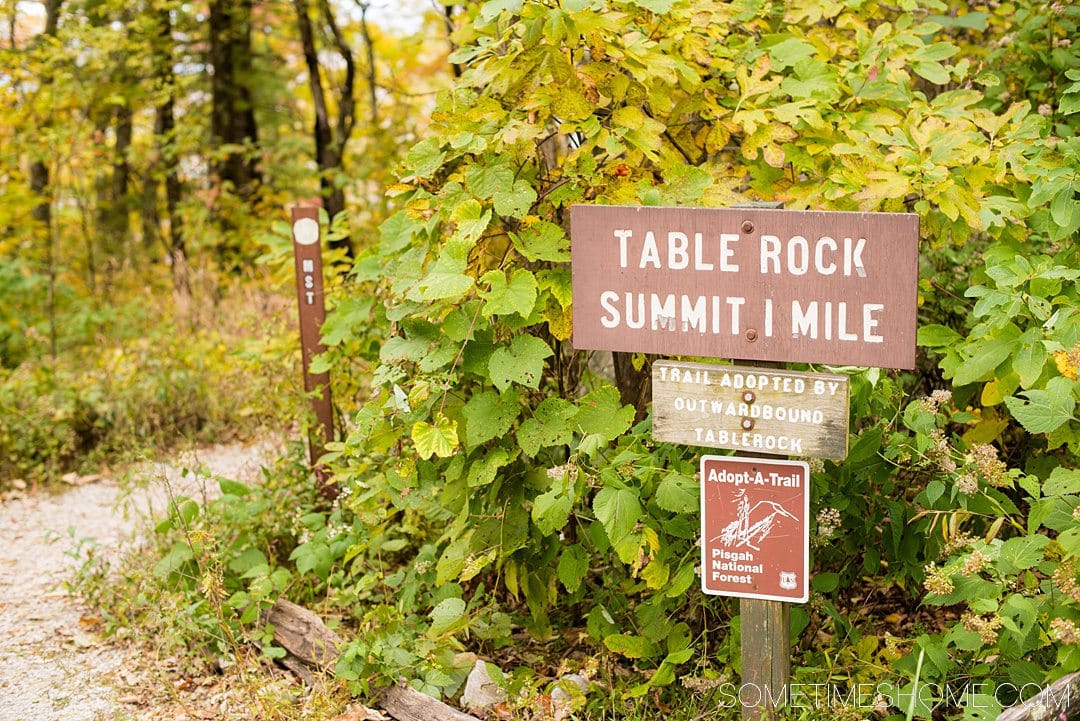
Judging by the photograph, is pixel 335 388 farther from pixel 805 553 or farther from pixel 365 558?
pixel 805 553

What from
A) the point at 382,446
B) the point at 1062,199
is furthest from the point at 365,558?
the point at 1062,199

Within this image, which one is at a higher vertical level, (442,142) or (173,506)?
(442,142)

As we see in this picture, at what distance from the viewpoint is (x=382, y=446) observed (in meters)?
3.29

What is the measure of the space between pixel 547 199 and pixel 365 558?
181cm

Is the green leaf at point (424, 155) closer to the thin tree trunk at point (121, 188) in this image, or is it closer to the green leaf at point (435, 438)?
the green leaf at point (435, 438)

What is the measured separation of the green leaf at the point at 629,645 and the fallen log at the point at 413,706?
19.5 inches

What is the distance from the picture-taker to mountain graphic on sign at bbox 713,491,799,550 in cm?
259

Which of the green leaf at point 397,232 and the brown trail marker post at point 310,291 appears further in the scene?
the brown trail marker post at point 310,291

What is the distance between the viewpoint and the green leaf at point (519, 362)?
302cm

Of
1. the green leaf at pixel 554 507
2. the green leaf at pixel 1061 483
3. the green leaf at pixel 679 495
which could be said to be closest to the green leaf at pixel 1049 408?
the green leaf at pixel 1061 483

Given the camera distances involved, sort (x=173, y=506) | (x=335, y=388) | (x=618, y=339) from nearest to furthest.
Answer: (x=618, y=339) < (x=173, y=506) < (x=335, y=388)

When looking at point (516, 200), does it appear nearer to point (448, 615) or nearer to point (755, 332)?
point (755, 332)

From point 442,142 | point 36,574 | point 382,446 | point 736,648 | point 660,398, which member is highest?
point 442,142

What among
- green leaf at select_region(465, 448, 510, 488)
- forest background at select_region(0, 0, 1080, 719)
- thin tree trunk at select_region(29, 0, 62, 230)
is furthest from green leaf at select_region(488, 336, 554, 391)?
thin tree trunk at select_region(29, 0, 62, 230)
